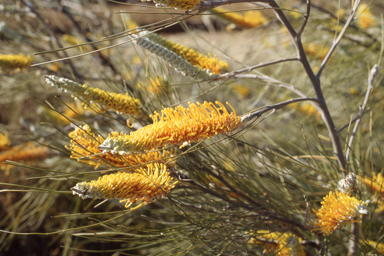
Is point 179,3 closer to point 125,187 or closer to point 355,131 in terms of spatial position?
point 125,187


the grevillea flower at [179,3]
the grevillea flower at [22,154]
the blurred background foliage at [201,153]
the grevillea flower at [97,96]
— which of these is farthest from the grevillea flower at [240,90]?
the grevillea flower at [179,3]

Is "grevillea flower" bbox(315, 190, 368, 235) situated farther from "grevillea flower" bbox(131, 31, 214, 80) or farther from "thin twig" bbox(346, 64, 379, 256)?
"grevillea flower" bbox(131, 31, 214, 80)

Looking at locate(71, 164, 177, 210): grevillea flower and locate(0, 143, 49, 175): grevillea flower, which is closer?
locate(71, 164, 177, 210): grevillea flower

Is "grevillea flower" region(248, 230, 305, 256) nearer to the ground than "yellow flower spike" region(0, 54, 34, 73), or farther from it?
nearer to the ground

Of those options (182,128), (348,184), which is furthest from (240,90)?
(182,128)

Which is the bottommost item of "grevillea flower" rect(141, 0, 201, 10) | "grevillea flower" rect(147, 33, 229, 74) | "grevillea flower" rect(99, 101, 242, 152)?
"grevillea flower" rect(99, 101, 242, 152)

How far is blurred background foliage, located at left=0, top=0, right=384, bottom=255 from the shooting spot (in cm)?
47

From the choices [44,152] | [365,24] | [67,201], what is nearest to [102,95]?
[44,152]

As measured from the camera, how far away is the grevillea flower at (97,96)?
402 millimetres

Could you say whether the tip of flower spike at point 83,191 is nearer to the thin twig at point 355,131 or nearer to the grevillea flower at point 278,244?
the grevillea flower at point 278,244

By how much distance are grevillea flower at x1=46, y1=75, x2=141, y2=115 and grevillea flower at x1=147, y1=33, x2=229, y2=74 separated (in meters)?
0.11

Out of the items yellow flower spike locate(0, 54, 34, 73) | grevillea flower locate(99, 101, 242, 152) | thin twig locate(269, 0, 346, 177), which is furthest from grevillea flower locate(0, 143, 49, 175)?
thin twig locate(269, 0, 346, 177)

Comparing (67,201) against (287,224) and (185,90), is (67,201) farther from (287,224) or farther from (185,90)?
(287,224)

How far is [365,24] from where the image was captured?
1.04 meters
